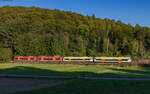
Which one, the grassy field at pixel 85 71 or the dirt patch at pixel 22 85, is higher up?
the grassy field at pixel 85 71

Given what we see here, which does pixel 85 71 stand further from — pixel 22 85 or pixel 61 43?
pixel 61 43

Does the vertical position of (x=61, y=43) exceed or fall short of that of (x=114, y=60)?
it exceeds it

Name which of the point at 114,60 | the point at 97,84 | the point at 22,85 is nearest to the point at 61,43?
the point at 114,60

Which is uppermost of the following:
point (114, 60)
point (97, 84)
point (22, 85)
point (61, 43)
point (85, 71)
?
point (61, 43)

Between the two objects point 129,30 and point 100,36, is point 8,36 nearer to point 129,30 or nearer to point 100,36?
point 100,36

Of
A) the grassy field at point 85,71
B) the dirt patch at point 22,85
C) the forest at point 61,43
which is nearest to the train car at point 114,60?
the grassy field at point 85,71

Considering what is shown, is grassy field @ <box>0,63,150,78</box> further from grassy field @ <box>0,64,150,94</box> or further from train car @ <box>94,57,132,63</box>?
train car @ <box>94,57,132,63</box>

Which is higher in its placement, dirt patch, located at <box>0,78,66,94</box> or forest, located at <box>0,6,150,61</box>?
forest, located at <box>0,6,150,61</box>

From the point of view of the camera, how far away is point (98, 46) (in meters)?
55.6

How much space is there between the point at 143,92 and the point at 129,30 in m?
61.8

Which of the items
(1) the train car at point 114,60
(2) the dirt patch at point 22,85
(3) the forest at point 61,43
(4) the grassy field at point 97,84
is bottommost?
(2) the dirt patch at point 22,85

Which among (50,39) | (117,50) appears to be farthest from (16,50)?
(117,50)

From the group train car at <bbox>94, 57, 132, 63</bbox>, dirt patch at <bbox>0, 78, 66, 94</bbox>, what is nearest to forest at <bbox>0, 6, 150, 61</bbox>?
train car at <bbox>94, 57, 132, 63</bbox>

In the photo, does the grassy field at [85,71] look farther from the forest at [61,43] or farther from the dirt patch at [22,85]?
the forest at [61,43]
